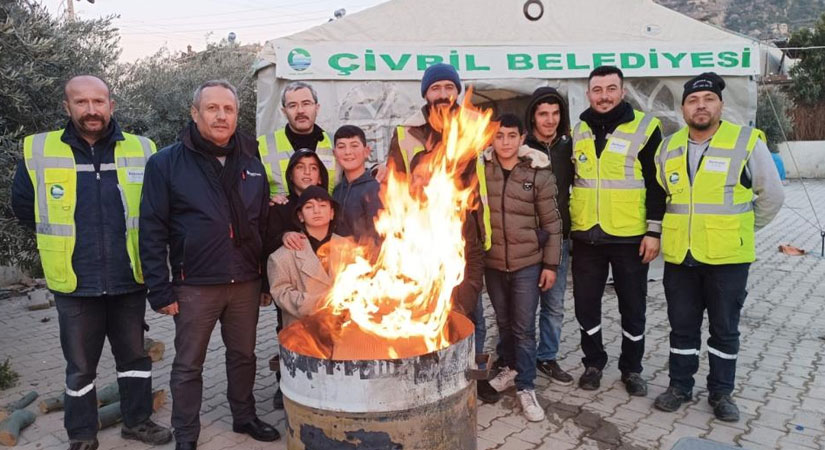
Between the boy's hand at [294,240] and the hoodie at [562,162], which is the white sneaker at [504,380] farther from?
the boy's hand at [294,240]

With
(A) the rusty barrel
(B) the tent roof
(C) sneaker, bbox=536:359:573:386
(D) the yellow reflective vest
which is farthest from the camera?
(B) the tent roof

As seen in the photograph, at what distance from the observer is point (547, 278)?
162 inches

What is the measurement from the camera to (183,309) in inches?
133

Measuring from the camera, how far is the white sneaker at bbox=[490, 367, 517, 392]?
435 centimetres

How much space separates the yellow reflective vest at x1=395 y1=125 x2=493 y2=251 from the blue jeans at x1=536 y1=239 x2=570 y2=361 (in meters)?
0.77

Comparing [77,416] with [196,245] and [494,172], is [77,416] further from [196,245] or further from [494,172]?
[494,172]

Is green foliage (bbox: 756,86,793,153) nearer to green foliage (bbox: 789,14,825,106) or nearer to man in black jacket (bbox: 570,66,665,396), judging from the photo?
green foliage (bbox: 789,14,825,106)

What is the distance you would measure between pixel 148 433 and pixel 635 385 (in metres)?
3.39

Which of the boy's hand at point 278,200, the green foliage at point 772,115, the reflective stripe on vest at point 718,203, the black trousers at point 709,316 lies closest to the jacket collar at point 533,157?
the reflective stripe on vest at point 718,203

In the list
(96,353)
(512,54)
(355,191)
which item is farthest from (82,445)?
(512,54)

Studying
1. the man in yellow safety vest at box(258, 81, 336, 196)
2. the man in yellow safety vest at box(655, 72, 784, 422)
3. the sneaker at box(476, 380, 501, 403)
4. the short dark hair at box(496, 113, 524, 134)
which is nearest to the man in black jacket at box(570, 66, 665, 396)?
the man in yellow safety vest at box(655, 72, 784, 422)

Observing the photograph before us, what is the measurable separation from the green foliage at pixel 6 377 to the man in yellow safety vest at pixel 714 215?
16.8 ft

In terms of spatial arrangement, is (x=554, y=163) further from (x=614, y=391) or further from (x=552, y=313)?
(x=614, y=391)

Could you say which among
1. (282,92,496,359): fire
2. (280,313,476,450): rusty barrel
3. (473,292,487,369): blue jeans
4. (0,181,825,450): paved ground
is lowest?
(0,181,825,450): paved ground
